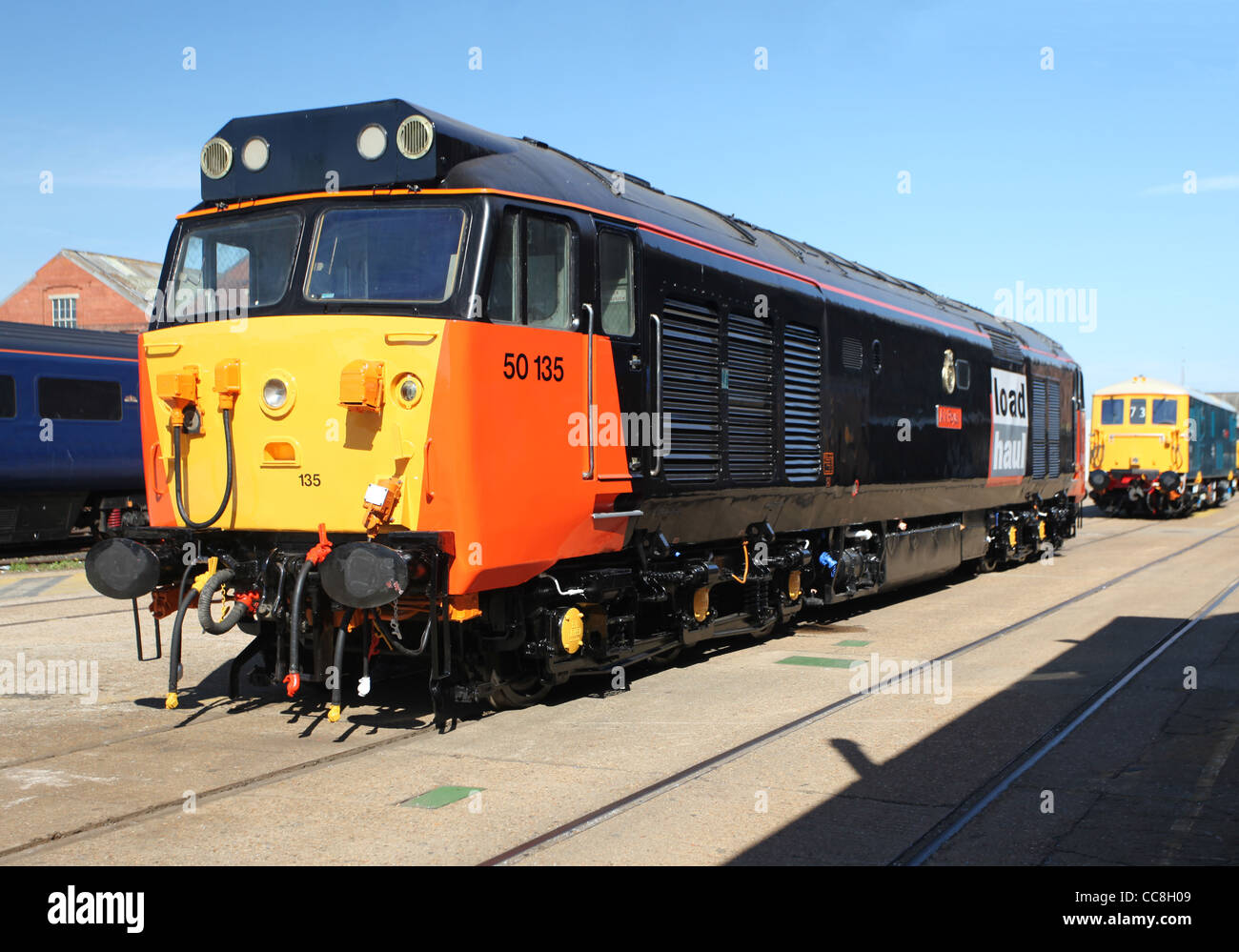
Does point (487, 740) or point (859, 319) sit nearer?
point (487, 740)

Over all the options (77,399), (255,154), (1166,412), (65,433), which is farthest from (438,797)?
(1166,412)

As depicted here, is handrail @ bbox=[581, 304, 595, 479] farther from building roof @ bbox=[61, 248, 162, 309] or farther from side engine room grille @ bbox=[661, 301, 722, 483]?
building roof @ bbox=[61, 248, 162, 309]

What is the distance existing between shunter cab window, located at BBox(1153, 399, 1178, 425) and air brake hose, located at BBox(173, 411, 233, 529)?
3136cm

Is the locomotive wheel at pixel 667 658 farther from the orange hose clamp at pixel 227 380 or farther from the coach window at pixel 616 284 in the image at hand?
the orange hose clamp at pixel 227 380

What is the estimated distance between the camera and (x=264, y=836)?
5371 millimetres

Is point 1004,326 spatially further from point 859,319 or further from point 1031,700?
point 1031,700

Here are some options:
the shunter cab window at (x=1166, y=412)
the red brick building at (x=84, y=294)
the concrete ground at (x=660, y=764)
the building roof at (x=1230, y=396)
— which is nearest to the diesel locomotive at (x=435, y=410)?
the concrete ground at (x=660, y=764)

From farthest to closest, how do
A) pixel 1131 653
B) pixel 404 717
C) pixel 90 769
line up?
pixel 1131 653, pixel 404 717, pixel 90 769

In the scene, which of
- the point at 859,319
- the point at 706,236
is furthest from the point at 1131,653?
the point at 706,236

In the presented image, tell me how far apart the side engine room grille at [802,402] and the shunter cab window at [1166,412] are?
25780 mm

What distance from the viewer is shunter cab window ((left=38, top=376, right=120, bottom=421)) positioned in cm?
1920

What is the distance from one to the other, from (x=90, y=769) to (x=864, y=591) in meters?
8.36

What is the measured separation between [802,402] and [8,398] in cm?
1374

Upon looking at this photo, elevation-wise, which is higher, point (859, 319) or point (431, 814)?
point (859, 319)
